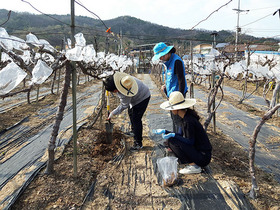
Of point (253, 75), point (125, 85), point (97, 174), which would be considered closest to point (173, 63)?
point (125, 85)

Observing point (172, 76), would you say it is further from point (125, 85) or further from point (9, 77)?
point (9, 77)

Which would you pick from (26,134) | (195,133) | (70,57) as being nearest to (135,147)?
(195,133)

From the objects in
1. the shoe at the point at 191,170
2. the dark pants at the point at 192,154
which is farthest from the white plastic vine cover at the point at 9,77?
the shoe at the point at 191,170

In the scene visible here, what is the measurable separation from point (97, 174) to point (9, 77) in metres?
1.56

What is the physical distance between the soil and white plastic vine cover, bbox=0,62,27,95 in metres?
1.17

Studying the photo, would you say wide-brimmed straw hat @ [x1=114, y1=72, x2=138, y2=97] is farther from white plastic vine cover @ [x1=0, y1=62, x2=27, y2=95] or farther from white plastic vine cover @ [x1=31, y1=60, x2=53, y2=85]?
white plastic vine cover @ [x1=0, y1=62, x2=27, y2=95]

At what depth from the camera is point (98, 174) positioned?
264 cm

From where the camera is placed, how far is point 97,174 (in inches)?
105

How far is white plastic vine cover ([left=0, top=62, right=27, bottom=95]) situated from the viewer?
1952mm

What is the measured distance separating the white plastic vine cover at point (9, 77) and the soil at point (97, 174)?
1.17m

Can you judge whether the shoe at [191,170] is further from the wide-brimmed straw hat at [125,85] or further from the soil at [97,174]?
the wide-brimmed straw hat at [125,85]

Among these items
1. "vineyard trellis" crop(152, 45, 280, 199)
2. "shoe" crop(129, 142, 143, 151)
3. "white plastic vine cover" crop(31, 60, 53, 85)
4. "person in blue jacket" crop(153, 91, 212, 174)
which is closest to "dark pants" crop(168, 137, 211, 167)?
"person in blue jacket" crop(153, 91, 212, 174)

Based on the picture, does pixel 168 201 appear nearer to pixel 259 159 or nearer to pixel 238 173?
pixel 238 173

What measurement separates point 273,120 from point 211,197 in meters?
4.39
